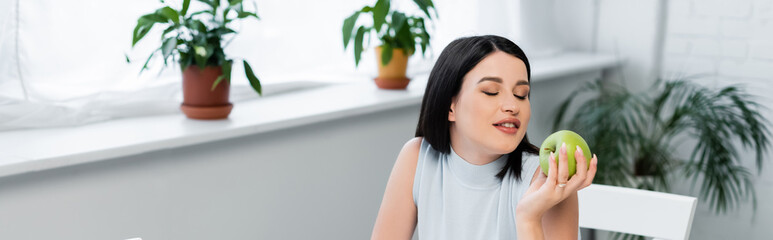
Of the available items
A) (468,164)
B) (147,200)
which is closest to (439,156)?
(468,164)

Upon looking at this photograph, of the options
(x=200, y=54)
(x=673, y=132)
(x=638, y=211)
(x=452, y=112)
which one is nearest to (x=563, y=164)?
(x=452, y=112)

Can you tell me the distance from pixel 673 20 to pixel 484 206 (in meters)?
1.85

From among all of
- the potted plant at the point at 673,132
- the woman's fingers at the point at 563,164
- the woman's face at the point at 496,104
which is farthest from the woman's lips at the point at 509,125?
the potted plant at the point at 673,132

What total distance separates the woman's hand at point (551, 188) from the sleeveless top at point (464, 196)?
0.10m

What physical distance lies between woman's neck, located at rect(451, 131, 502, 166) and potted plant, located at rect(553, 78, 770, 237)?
145 centimetres

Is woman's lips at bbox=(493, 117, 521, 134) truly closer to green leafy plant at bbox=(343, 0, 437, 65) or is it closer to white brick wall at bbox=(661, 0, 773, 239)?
green leafy plant at bbox=(343, 0, 437, 65)

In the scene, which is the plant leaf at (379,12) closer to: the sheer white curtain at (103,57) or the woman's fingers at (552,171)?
the sheer white curtain at (103,57)

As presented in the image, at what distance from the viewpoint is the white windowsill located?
1582 mm

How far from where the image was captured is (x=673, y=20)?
3023 mm

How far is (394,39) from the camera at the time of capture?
2328mm

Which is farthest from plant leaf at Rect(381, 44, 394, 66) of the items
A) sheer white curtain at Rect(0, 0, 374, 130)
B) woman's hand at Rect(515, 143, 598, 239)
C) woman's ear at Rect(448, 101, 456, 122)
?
woman's hand at Rect(515, 143, 598, 239)

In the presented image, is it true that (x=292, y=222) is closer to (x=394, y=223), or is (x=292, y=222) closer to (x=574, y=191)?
(x=394, y=223)

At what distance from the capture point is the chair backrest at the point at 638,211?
65.7 inches

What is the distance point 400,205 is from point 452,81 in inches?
9.9
